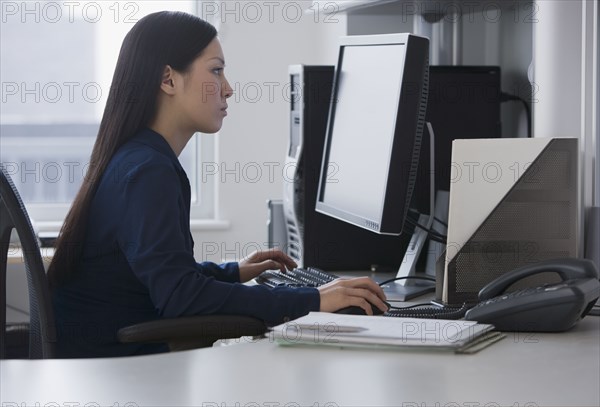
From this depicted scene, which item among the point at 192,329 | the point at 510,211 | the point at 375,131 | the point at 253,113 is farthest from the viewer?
the point at 253,113

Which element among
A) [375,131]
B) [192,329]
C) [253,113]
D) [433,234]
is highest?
[253,113]

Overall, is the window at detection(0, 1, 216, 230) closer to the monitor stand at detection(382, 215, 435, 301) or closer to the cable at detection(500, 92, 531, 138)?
the cable at detection(500, 92, 531, 138)

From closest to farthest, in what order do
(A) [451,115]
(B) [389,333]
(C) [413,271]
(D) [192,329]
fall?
(B) [389,333]
(D) [192,329]
(C) [413,271]
(A) [451,115]

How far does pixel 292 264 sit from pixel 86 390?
935mm

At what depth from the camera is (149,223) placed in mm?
1480

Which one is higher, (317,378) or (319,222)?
(319,222)

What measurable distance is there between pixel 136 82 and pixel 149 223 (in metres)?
0.31

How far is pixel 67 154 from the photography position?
3.51m

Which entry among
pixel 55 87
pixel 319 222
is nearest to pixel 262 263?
pixel 319 222

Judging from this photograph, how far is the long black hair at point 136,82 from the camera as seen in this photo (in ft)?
5.34

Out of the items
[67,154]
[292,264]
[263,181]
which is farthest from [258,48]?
[292,264]

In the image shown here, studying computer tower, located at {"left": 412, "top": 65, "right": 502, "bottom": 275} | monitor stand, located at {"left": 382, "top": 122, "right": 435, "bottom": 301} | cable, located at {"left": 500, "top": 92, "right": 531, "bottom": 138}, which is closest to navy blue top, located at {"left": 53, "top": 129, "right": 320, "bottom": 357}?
monitor stand, located at {"left": 382, "top": 122, "right": 435, "bottom": 301}

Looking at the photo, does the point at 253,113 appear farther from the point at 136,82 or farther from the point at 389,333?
the point at 389,333

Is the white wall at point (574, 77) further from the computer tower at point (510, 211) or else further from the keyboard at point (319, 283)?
the keyboard at point (319, 283)
